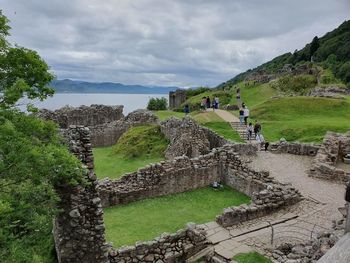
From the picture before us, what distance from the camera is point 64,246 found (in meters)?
11.9

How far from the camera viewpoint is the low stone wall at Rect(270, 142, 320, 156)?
93.6 ft

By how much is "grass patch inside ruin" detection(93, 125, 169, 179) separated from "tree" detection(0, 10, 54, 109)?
17523 millimetres

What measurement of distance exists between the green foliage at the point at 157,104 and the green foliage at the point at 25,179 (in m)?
61.9

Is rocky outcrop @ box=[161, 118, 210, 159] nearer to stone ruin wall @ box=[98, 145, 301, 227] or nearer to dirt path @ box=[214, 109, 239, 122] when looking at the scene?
stone ruin wall @ box=[98, 145, 301, 227]

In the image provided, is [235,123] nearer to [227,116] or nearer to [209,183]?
[227,116]

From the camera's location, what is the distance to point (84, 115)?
47.5 metres

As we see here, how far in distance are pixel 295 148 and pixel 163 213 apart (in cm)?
1456

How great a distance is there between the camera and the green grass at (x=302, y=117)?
3347 centimetres

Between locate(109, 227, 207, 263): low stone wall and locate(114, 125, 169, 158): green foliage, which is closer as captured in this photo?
locate(109, 227, 207, 263): low stone wall

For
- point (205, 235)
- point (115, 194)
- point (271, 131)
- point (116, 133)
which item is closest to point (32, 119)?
point (205, 235)

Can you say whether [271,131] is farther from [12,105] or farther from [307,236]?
[12,105]

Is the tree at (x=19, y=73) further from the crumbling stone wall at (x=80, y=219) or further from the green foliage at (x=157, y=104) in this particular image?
the green foliage at (x=157, y=104)

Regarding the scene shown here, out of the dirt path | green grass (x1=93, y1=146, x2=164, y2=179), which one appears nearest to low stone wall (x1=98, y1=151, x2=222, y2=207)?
green grass (x1=93, y1=146, x2=164, y2=179)

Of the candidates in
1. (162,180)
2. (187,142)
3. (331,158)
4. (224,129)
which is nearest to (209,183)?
(162,180)
